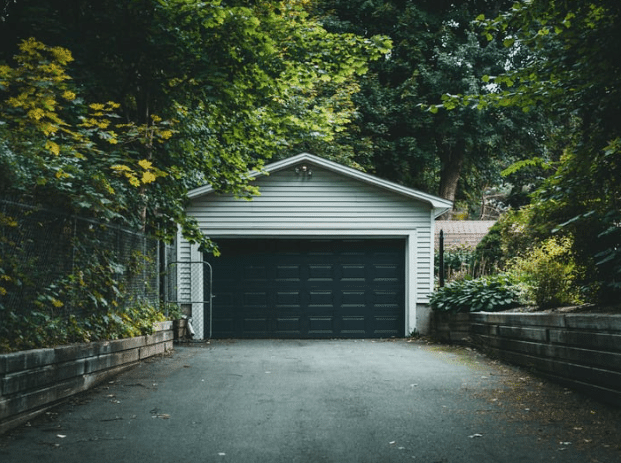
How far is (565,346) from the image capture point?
315 inches

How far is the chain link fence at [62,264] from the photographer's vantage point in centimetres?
636

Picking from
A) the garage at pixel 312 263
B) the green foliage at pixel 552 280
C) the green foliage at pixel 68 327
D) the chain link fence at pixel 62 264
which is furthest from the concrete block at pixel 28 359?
the garage at pixel 312 263

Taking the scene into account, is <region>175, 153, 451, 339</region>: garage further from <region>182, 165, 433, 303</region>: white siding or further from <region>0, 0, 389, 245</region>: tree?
<region>0, 0, 389, 245</region>: tree

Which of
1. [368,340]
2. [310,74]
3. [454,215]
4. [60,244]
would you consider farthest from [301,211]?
[454,215]

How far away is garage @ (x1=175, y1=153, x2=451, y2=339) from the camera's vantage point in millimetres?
17125

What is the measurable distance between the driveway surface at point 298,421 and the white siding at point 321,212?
7128 millimetres

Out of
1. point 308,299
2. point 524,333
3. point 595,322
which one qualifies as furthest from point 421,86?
point 595,322

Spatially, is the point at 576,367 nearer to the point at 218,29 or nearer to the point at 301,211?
the point at 218,29

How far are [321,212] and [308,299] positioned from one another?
85.7 inches

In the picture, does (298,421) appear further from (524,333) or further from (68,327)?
(524,333)

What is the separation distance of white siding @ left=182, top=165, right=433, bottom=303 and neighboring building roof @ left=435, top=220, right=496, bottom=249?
437 centimetres

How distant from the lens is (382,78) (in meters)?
28.2

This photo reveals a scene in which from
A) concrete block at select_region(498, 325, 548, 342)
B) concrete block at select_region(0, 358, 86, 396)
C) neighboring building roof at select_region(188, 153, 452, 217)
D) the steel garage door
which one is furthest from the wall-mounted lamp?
concrete block at select_region(0, 358, 86, 396)

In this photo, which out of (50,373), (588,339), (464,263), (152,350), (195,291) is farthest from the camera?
(464,263)
